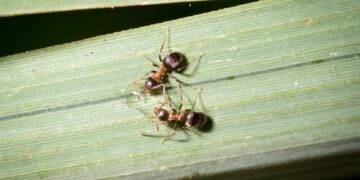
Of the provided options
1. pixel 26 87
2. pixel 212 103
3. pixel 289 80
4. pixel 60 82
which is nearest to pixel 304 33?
pixel 289 80

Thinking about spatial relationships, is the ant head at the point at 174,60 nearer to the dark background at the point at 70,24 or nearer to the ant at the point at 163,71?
the ant at the point at 163,71

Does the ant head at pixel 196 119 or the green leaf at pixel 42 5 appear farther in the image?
the ant head at pixel 196 119

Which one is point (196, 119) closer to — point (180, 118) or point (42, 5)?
point (180, 118)

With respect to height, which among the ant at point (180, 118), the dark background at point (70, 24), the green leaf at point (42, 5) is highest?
the green leaf at point (42, 5)

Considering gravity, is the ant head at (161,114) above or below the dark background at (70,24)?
below

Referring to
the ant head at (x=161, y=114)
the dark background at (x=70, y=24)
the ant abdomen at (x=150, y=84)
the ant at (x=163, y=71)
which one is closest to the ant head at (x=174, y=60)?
the ant at (x=163, y=71)

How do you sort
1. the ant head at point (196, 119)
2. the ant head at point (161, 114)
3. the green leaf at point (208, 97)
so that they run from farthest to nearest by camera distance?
the ant head at point (161, 114), the ant head at point (196, 119), the green leaf at point (208, 97)

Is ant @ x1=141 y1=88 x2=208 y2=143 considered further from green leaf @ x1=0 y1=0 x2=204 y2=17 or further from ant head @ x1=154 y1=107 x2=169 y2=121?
green leaf @ x1=0 y1=0 x2=204 y2=17
